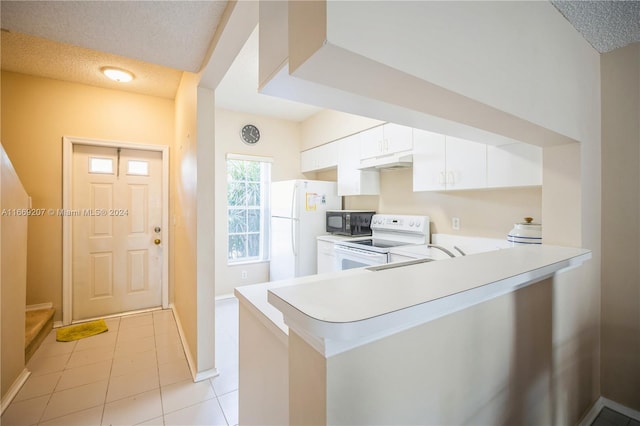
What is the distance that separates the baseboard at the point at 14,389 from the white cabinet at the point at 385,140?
3624mm

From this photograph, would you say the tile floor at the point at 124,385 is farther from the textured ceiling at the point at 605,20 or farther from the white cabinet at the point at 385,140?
the textured ceiling at the point at 605,20

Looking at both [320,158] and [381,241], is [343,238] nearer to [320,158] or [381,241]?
[381,241]

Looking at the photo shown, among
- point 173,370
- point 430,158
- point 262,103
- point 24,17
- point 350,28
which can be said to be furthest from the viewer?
point 262,103

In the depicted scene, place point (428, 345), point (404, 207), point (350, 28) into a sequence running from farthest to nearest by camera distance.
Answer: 1. point (404, 207)
2. point (428, 345)
3. point (350, 28)

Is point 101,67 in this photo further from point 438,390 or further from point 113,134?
point 438,390

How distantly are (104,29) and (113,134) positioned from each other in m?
2.07

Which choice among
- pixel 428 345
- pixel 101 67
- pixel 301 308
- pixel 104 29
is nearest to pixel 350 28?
pixel 301 308

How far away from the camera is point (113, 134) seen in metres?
3.30

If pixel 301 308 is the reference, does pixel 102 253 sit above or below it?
below

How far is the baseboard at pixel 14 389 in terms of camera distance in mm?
1788

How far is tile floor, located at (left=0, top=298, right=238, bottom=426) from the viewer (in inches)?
68.9

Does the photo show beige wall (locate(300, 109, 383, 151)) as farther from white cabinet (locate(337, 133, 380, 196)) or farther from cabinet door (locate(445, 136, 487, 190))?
cabinet door (locate(445, 136, 487, 190))

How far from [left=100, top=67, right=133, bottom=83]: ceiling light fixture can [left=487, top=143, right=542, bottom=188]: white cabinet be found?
Result: 3573mm

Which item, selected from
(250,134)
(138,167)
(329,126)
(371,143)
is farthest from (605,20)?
(138,167)
